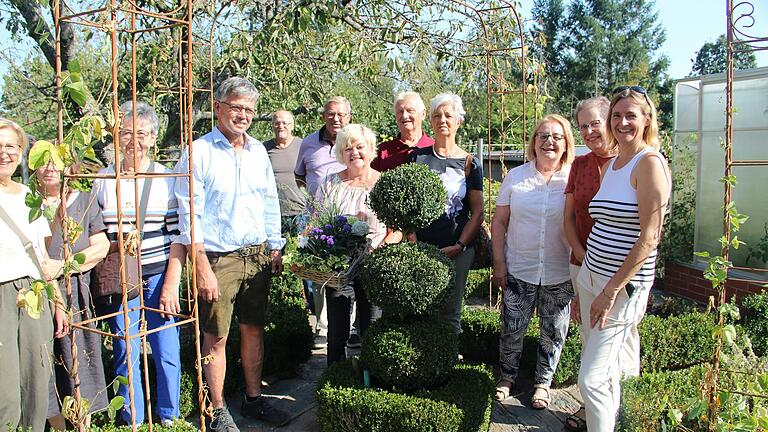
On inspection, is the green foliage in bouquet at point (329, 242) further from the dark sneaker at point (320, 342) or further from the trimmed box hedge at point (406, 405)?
the dark sneaker at point (320, 342)

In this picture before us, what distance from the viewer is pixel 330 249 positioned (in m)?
3.26

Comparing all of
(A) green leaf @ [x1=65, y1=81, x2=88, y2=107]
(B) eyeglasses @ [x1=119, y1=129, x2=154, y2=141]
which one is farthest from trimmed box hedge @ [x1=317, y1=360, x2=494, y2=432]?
(A) green leaf @ [x1=65, y1=81, x2=88, y2=107]

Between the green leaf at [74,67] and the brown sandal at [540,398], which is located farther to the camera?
the brown sandal at [540,398]

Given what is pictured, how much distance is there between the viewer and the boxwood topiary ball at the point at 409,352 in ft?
9.97

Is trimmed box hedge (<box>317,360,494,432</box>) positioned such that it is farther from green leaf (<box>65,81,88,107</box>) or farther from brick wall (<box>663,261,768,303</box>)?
brick wall (<box>663,261,768,303</box>)

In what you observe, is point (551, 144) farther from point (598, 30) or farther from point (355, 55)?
point (598, 30)

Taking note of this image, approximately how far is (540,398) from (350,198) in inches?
67.3

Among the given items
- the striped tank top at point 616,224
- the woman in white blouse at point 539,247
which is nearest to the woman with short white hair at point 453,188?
the woman in white blouse at point 539,247

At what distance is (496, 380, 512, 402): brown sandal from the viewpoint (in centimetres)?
373

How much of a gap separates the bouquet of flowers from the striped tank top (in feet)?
4.17

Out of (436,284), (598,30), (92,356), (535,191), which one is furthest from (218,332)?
(598,30)

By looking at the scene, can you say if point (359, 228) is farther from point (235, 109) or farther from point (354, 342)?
point (354, 342)

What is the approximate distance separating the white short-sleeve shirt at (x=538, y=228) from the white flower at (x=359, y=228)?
917mm

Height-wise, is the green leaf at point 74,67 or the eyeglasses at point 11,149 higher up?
the green leaf at point 74,67
